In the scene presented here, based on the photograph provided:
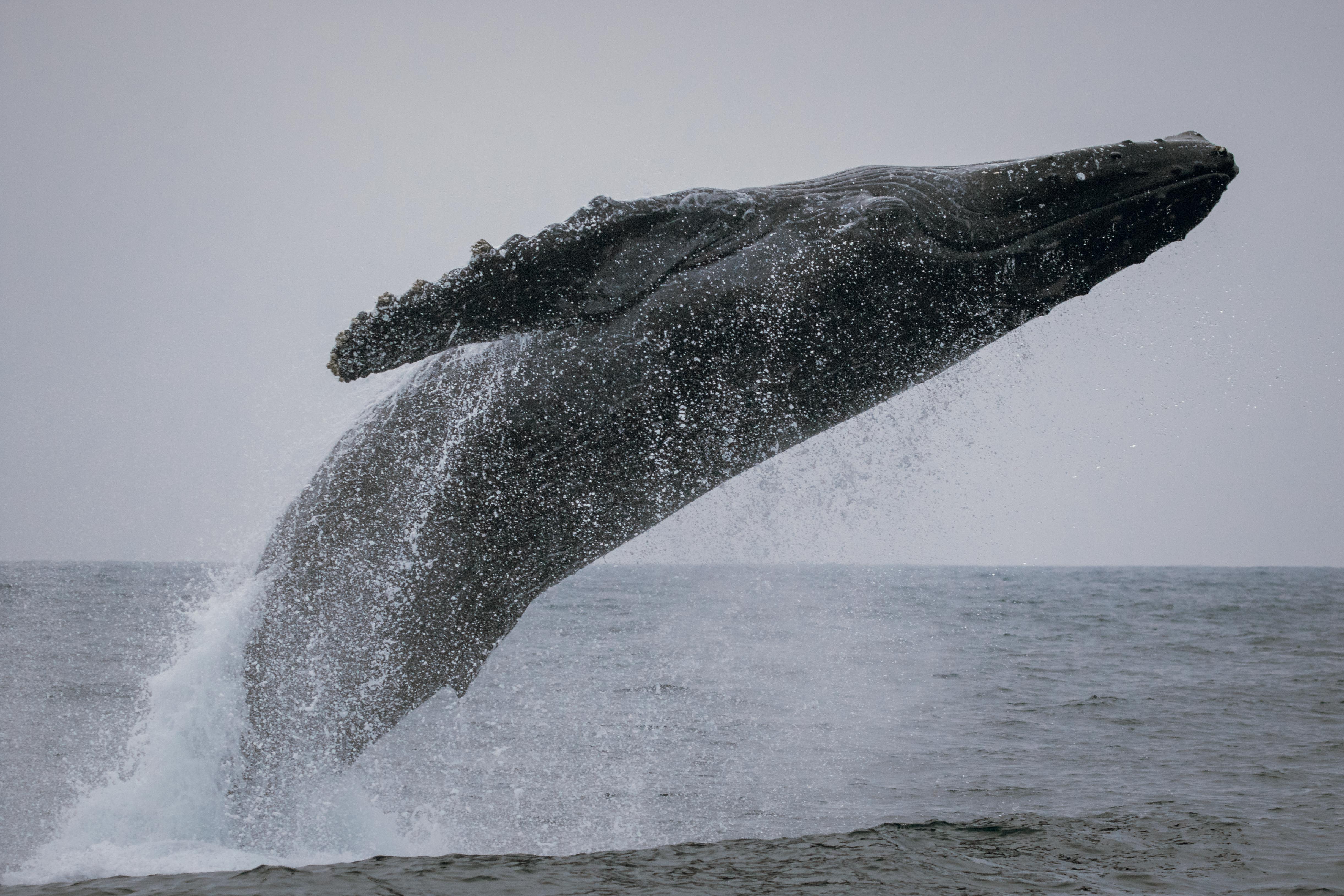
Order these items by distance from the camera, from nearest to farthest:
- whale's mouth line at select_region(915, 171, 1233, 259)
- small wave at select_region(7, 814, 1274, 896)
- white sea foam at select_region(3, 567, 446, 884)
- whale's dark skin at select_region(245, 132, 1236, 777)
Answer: small wave at select_region(7, 814, 1274, 896) < whale's mouth line at select_region(915, 171, 1233, 259) < whale's dark skin at select_region(245, 132, 1236, 777) < white sea foam at select_region(3, 567, 446, 884)

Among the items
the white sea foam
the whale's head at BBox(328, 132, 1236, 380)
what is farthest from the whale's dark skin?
the white sea foam

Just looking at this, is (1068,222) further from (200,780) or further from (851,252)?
(200,780)

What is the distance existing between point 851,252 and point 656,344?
1.13 m

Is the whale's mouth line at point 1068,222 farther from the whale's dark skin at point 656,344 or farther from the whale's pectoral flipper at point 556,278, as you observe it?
the whale's pectoral flipper at point 556,278

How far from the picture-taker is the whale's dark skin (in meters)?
4.93

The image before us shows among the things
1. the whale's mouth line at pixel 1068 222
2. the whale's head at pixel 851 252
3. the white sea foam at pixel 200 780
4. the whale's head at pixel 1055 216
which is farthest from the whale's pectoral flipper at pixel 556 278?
the white sea foam at pixel 200 780

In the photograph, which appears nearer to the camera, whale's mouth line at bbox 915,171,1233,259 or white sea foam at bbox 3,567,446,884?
whale's mouth line at bbox 915,171,1233,259

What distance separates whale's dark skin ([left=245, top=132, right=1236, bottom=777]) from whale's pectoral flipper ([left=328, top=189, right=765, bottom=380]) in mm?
12

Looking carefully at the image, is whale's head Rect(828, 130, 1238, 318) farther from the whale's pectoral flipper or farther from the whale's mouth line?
the whale's pectoral flipper

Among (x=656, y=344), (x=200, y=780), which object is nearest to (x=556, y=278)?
(x=656, y=344)

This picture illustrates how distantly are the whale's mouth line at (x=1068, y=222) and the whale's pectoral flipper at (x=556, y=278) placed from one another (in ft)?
3.29

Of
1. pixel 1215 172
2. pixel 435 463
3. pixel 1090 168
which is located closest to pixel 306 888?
pixel 435 463

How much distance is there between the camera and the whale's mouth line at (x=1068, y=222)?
481 centimetres

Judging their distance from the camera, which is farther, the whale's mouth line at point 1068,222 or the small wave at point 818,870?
the whale's mouth line at point 1068,222
